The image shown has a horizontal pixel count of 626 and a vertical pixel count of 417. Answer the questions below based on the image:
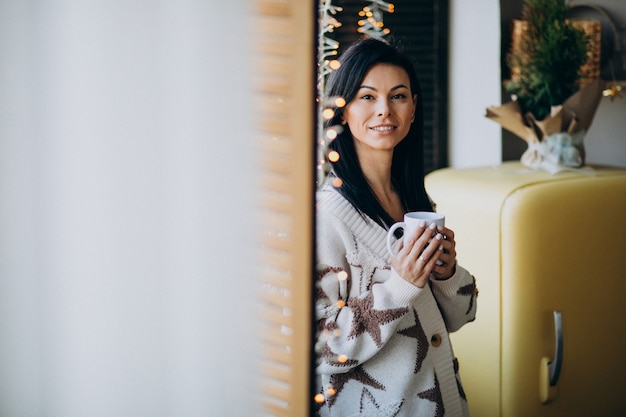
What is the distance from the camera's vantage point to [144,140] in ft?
1.59

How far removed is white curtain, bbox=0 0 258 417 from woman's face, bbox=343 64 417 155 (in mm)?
624

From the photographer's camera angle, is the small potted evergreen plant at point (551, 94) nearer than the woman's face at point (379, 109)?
No

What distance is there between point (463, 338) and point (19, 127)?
5.09ft

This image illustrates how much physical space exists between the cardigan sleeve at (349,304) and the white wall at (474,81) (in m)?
1.34

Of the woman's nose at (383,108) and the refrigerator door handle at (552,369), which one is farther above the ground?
the woman's nose at (383,108)

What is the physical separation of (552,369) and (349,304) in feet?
3.06

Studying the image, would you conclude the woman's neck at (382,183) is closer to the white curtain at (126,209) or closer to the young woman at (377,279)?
the young woman at (377,279)

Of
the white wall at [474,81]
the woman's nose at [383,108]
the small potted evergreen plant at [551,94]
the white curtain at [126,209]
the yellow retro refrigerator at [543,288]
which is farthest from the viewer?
the white wall at [474,81]

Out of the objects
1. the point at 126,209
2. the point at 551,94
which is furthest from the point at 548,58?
the point at 126,209

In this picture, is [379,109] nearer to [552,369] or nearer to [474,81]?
[552,369]

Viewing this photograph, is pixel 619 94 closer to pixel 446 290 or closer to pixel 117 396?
pixel 446 290

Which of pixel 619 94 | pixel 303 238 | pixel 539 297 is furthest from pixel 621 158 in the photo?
pixel 303 238

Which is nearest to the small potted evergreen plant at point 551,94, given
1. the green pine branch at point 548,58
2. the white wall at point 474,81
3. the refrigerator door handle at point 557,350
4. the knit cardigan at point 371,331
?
the green pine branch at point 548,58

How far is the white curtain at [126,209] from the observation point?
472 millimetres
